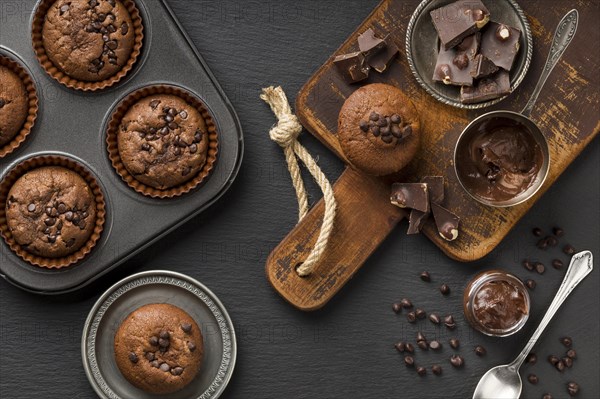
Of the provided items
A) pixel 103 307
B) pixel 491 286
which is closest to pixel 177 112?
pixel 103 307

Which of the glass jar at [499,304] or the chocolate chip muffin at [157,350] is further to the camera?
the glass jar at [499,304]

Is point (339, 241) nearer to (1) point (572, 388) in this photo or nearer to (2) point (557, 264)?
(2) point (557, 264)

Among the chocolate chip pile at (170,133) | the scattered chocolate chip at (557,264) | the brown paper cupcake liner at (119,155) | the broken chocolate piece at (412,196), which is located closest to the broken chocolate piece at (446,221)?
the broken chocolate piece at (412,196)

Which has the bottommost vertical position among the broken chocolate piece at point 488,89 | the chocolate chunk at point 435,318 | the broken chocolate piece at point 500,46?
the chocolate chunk at point 435,318

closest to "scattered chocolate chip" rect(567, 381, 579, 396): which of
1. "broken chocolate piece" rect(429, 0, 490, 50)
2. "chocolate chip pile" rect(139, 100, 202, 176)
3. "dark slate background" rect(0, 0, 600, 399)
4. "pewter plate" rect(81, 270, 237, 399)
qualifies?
"dark slate background" rect(0, 0, 600, 399)

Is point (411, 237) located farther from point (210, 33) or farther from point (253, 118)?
point (210, 33)

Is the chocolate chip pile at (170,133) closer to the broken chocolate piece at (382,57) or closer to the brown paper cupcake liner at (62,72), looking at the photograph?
the brown paper cupcake liner at (62,72)
